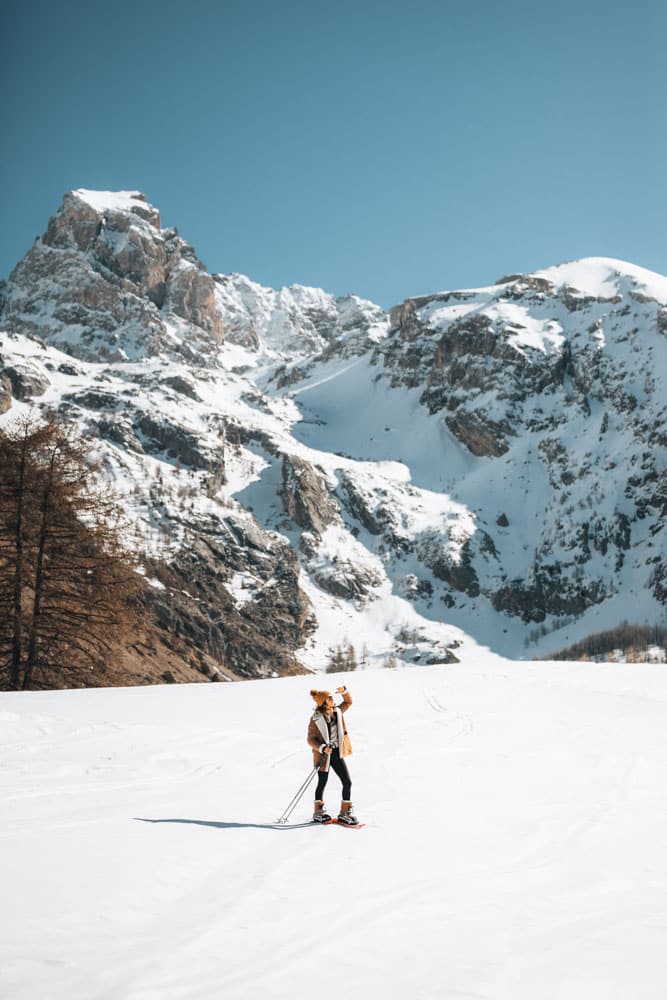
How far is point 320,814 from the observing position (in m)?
9.42

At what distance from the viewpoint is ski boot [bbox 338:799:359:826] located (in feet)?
30.1

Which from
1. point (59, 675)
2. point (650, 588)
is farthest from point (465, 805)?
point (650, 588)

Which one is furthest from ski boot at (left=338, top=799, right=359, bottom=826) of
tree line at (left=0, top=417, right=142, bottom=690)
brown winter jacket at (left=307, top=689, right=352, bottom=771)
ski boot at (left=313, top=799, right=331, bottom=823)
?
tree line at (left=0, top=417, right=142, bottom=690)

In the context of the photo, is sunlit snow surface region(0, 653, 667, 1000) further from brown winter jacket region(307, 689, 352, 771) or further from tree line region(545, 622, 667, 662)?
tree line region(545, 622, 667, 662)

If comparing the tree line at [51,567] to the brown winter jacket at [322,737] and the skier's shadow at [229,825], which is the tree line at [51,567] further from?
the skier's shadow at [229,825]

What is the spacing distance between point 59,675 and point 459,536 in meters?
174

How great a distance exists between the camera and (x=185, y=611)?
419ft

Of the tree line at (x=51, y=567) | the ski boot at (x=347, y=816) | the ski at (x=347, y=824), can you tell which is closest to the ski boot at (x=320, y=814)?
the ski at (x=347, y=824)

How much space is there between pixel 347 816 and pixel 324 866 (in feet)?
5.95

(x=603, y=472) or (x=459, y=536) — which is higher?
(x=603, y=472)

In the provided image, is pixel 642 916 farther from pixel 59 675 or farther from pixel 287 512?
pixel 287 512

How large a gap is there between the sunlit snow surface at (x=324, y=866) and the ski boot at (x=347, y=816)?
188 millimetres

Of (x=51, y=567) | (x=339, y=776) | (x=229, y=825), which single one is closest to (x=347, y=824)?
(x=339, y=776)

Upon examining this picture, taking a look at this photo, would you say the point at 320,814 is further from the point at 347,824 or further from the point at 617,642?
the point at 617,642
